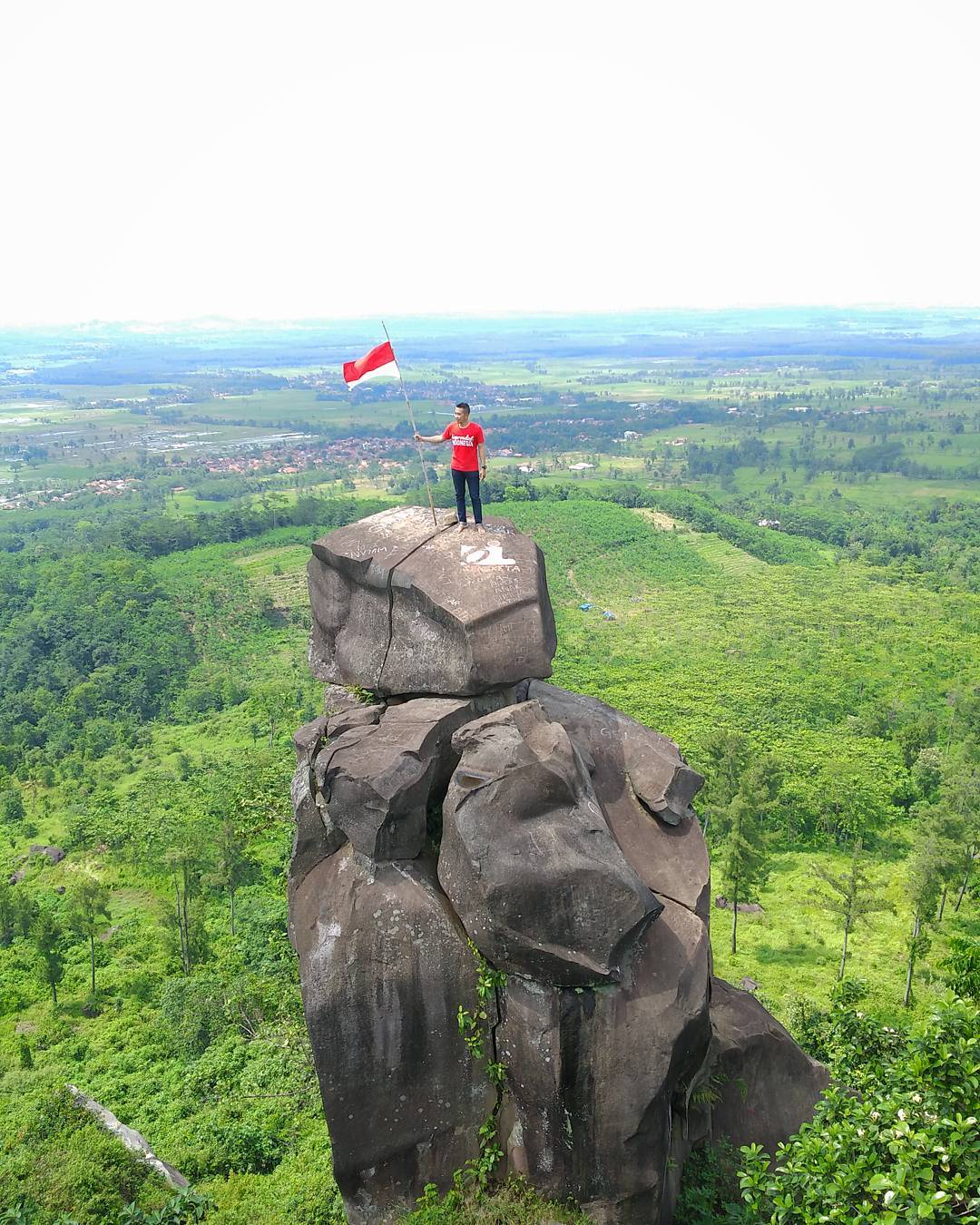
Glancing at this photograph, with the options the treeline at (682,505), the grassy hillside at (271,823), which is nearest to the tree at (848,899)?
the grassy hillside at (271,823)

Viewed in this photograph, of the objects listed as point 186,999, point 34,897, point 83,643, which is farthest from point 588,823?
point 83,643

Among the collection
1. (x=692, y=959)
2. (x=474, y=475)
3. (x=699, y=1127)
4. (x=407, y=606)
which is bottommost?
(x=699, y=1127)

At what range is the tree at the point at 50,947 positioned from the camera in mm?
34375

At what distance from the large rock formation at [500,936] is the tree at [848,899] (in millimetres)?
18832

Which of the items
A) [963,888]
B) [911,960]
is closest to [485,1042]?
[911,960]

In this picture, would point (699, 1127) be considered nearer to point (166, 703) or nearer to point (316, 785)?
point (316, 785)

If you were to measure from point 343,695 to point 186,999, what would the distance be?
1908 cm

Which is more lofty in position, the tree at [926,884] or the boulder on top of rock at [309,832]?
the boulder on top of rock at [309,832]

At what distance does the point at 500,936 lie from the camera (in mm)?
12500

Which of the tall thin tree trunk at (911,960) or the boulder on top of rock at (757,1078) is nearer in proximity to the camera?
the boulder on top of rock at (757,1078)

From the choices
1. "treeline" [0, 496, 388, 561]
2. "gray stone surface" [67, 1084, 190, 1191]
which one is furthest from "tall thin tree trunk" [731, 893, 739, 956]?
"treeline" [0, 496, 388, 561]

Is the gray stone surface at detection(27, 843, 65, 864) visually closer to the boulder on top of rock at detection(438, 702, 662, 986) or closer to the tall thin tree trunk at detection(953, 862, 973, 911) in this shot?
the boulder on top of rock at detection(438, 702, 662, 986)

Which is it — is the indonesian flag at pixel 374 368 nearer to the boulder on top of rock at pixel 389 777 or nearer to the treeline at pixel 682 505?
the boulder on top of rock at pixel 389 777

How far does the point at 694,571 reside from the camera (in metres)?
88.9
